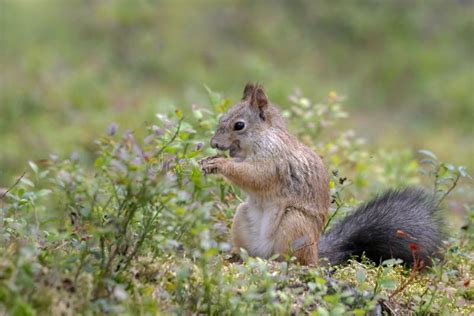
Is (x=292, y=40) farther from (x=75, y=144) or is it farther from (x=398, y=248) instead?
(x=398, y=248)

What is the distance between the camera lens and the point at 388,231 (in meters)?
4.71

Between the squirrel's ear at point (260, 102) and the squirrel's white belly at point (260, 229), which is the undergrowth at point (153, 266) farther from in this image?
the squirrel's ear at point (260, 102)

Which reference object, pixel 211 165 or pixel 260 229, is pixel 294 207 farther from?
pixel 211 165

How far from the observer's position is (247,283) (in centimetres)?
364

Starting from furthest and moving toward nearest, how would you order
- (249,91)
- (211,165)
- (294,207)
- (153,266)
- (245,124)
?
(249,91)
(245,124)
(211,165)
(294,207)
(153,266)

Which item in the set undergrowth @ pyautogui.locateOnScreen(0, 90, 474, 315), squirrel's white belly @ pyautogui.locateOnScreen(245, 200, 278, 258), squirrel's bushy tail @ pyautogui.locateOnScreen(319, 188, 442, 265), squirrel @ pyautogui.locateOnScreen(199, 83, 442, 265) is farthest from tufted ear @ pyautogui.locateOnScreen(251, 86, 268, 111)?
squirrel's bushy tail @ pyautogui.locateOnScreen(319, 188, 442, 265)

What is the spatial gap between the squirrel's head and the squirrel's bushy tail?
72cm

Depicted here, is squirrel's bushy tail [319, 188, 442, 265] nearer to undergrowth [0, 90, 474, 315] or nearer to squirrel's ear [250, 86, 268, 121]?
undergrowth [0, 90, 474, 315]

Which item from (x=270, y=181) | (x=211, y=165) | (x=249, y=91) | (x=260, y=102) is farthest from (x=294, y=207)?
(x=249, y=91)

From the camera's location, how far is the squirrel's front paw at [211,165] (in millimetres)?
4727

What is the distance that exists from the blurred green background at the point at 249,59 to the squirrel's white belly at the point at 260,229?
18.8 ft

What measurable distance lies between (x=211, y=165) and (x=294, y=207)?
54 cm

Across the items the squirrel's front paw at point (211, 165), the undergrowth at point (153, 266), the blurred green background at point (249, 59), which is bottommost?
the undergrowth at point (153, 266)

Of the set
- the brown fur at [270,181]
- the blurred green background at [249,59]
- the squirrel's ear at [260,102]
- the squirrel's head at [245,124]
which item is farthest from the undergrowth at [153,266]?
the blurred green background at [249,59]
